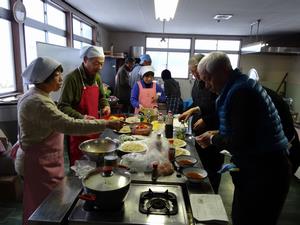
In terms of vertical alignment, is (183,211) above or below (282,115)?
below

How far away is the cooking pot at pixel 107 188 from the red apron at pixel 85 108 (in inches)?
42.7

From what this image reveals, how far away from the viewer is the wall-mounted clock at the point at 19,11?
2906mm

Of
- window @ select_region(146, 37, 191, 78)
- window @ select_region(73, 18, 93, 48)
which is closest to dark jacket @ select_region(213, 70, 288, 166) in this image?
window @ select_region(73, 18, 93, 48)

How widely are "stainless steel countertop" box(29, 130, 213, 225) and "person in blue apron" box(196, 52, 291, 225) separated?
0.82ft

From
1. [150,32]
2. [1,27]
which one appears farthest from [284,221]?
[150,32]

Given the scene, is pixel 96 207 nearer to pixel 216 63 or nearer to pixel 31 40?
pixel 216 63

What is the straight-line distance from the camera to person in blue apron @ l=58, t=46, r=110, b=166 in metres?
2.07

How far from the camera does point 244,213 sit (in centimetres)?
135

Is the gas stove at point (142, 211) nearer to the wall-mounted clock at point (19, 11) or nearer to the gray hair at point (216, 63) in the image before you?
Answer: the gray hair at point (216, 63)

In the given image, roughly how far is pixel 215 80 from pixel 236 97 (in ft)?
0.63

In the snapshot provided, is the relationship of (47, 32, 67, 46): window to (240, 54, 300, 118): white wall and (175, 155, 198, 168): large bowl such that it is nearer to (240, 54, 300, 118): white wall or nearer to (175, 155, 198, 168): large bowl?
(175, 155, 198, 168): large bowl

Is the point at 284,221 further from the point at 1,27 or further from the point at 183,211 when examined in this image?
the point at 1,27

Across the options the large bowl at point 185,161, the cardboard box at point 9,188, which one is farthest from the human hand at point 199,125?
the cardboard box at point 9,188

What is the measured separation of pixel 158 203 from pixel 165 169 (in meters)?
0.30
